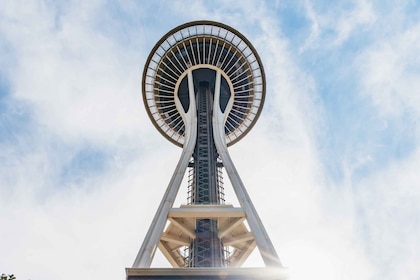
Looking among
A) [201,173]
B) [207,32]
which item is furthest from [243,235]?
[207,32]

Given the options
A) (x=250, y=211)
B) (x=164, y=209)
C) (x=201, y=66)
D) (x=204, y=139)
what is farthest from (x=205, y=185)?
(x=201, y=66)

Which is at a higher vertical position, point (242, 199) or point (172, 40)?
point (172, 40)

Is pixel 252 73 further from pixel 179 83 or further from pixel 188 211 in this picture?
pixel 188 211

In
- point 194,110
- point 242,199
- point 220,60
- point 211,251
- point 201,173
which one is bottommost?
point 211,251

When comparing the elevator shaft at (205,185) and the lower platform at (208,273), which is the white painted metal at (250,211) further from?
the elevator shaft at (205,185)

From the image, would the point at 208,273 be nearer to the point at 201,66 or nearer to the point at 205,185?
the point at 205,185

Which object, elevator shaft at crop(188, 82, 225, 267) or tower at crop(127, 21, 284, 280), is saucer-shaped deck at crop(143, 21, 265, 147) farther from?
elevator shaft at crop(188, 82, 225, 267)

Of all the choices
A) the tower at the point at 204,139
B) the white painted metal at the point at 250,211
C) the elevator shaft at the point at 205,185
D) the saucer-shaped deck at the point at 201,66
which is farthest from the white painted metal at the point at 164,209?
the saucer-shaped deck at the point at 201,66
